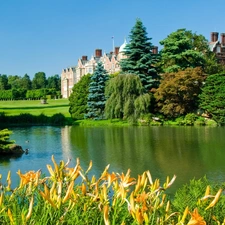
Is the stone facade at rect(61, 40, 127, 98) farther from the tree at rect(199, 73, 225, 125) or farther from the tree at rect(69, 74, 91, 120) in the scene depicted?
the tree at rect(199, 73, 225, 125)

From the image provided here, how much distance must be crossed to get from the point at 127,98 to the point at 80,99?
6636mm

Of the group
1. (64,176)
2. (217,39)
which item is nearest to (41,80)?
(217,39)

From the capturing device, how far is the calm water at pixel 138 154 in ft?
37.5

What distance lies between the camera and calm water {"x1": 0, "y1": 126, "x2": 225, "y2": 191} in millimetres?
11422

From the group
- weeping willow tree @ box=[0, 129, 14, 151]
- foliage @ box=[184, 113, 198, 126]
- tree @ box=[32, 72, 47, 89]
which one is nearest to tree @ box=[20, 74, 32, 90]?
tree @ box=[32, 72, 47, 89]

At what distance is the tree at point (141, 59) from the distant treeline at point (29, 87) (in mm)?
38845

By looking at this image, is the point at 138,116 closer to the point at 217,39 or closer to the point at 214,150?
the point at 214,150

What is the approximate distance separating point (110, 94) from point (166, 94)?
13.0 feet

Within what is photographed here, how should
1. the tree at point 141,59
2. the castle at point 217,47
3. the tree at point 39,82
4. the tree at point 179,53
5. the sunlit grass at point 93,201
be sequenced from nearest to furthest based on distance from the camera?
the sunlit grass at point 93,201
the tree at point 141,59
the tree at point 179,53
the castle at point 217,47
the tree at point 39,82

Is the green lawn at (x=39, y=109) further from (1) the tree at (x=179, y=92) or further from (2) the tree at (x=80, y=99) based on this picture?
(1) the tree at (x=179, y=92)

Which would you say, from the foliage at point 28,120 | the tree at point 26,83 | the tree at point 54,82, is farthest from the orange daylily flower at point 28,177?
the tree at point 54,82

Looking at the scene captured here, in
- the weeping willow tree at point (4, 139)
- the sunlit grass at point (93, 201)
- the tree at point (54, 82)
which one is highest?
the tree at point (54, 82)

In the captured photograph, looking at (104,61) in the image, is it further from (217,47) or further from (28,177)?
(28,177)

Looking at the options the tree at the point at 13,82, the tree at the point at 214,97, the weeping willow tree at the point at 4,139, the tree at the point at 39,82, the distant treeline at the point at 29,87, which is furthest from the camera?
the tree at the point at 39,82
